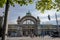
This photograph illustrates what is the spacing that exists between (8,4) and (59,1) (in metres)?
2.64

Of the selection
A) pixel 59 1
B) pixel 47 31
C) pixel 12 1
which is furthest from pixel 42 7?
pixel 47 31

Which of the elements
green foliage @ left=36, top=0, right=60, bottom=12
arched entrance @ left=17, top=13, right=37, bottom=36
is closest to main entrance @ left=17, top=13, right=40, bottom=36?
arched entrance @ left=17, top=13, right=37, bottom=36

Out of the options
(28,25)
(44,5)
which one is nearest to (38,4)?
(44,5)

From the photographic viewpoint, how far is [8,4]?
663cm

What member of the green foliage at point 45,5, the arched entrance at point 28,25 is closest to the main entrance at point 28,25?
the arched entrance at point 28,25

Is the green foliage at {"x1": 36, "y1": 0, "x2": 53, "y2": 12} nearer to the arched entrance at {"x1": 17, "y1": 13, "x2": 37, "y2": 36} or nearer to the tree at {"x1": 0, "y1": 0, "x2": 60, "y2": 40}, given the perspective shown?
the tree at {"x1": 0, "y1": 0, "x2": 60, "y2": 40}

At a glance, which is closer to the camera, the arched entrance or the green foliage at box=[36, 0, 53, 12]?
the green foliage at box=[36, 0, 53, 12]

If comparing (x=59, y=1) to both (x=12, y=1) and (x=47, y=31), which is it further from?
(x=47, y=31)

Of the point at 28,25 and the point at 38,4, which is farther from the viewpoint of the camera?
the point at 28,25

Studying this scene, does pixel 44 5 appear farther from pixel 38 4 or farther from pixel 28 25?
pixel 28 25

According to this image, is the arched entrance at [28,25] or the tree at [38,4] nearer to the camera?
the tree at [38,4]

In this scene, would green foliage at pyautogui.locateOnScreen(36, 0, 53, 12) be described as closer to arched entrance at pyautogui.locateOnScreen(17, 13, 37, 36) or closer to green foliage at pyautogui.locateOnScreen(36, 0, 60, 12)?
green foliage at pyautogui.locateOnScreen(36, 0, 60, 12)

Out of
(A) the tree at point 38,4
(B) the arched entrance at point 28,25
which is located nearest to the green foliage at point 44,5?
(A) the tree at point 38,4

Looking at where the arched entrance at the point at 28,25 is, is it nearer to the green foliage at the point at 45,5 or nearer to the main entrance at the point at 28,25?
the main entrance at the point at 28,25
